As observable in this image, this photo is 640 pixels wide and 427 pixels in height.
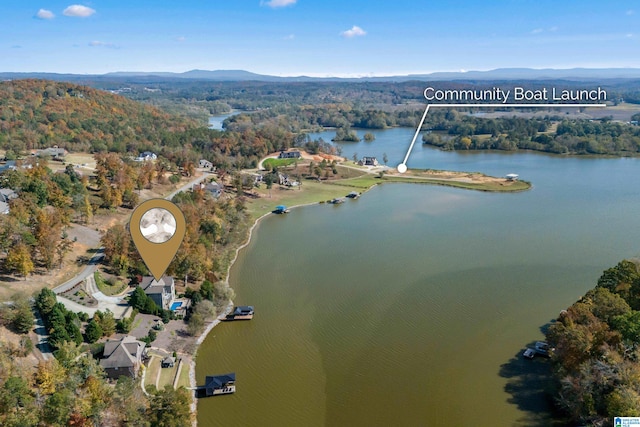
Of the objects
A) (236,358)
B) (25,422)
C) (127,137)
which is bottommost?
(236,358)

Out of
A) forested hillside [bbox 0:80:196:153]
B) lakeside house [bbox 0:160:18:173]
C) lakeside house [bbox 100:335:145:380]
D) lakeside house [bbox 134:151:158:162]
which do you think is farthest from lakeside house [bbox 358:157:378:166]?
lakeside house [bbox 100:335:145:380]

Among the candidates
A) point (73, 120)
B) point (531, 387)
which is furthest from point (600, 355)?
point (73, 120)

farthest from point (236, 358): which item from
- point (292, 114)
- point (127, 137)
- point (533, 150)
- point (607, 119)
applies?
point (292, 114)

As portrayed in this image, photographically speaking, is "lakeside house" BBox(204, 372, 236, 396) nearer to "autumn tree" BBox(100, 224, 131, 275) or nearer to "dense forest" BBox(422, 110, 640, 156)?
"autumn tree" BBox(100, 224, 131, 275)

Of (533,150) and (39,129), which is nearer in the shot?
(39,129)

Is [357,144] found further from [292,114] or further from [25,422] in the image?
[25,422]

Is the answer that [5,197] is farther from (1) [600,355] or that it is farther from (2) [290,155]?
(2) [290,155]
